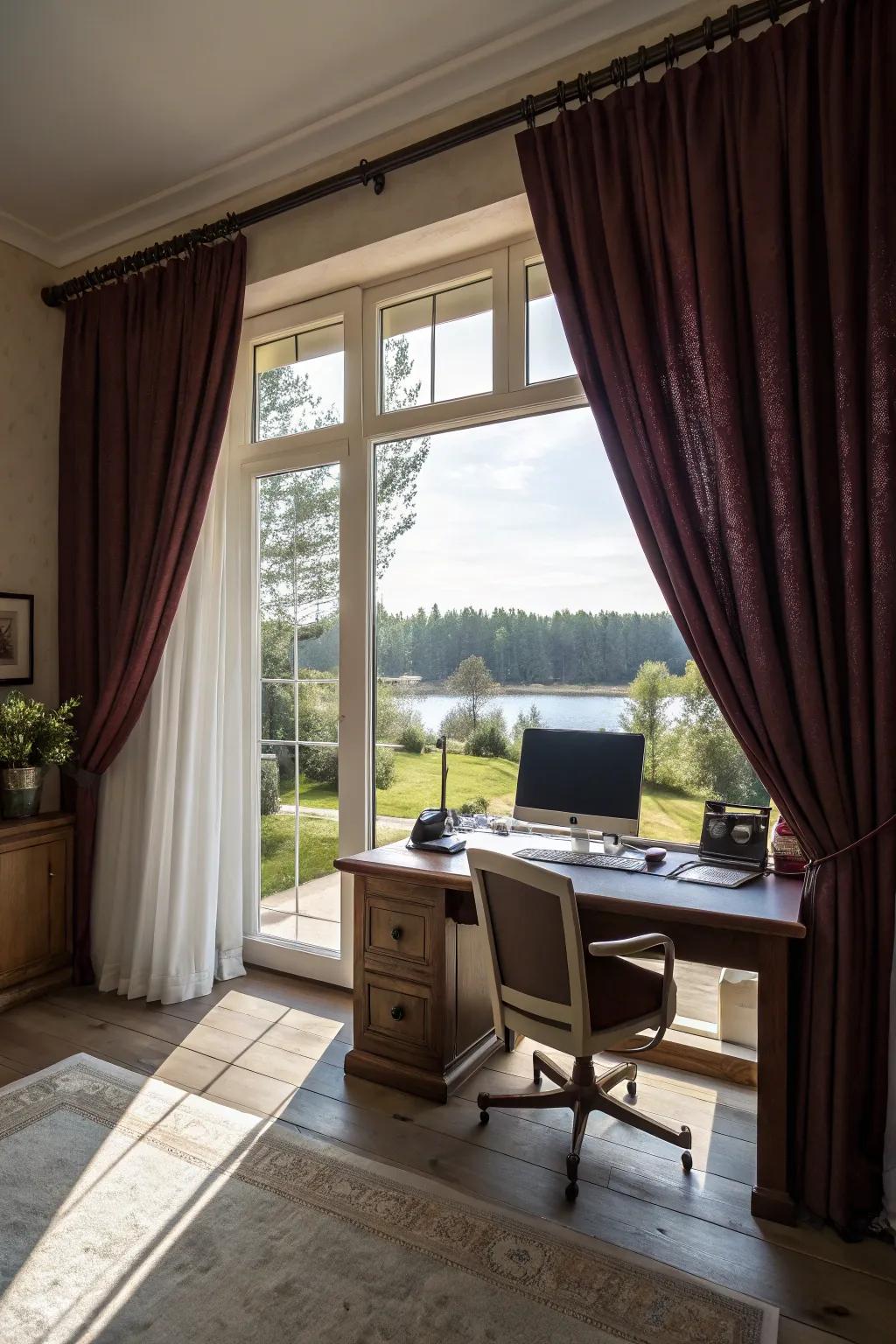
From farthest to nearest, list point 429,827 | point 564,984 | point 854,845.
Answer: point 429,827
point 564,984
point 854,845

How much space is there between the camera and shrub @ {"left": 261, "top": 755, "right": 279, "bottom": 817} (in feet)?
11.8

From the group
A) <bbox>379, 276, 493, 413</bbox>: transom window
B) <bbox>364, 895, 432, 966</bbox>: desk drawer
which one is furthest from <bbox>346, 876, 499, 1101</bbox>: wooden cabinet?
<bbox>379, 276, 493, 413</bbox>: transom window

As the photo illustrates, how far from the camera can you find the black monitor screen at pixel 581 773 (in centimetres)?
258

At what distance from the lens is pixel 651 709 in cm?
278

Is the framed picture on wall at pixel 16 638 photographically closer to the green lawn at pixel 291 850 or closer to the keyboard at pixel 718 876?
the green lawn at pixel 291 850

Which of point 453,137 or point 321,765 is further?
point 321,765

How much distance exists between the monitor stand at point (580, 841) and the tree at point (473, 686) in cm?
63

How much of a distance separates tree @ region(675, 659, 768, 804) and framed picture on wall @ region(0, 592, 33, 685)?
9.29ft

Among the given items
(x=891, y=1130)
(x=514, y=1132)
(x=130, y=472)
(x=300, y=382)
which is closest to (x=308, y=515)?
(x=300, y=382)

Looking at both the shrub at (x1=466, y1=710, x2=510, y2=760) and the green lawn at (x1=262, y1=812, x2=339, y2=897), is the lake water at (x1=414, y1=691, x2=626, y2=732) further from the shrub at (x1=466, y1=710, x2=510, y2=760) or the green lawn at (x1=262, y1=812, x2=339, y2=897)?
the green lawn at (x1=262, y1=812, x2=339, y2=897)

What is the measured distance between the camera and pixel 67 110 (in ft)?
9.54

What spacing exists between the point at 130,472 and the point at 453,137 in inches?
74.1

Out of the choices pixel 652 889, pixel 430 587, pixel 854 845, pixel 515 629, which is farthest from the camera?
pixel 430 587

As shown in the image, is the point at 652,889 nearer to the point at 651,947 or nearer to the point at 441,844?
the point at 651,947
